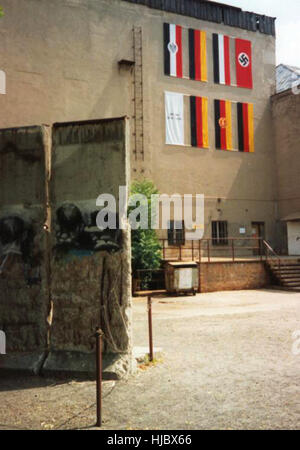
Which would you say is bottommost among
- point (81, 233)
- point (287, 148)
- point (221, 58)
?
point (81, 233)

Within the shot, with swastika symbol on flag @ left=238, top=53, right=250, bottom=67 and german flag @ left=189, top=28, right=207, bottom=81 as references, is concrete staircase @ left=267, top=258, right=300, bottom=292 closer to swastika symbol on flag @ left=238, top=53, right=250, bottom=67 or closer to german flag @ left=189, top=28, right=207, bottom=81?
german flag @ left=189, top=28, right=207, bottom=81

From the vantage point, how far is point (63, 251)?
6.02 m

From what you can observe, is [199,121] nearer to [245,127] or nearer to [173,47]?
[245,127]

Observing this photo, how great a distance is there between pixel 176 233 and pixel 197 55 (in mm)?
10534

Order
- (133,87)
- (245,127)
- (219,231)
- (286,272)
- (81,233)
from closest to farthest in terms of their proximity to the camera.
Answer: (81,233)
(286,272)
(133,87)
(219,231)
(245,127)

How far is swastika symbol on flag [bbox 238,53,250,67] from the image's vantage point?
2541 centimetres

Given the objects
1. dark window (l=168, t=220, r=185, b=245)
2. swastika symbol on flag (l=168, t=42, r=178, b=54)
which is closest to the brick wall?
dark window (l=168, t=220, r=185, b=245)

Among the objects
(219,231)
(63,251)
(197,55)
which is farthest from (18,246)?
(197,55)

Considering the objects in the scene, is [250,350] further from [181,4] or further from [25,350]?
[181,4]

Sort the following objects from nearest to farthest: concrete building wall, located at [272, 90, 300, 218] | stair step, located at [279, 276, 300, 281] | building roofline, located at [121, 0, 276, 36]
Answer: stair step, located at [279, 276, 300, 281] → building roofline, located at [121, 0, 276, 36] → concrete building wall, located at [272, 90, 300, 218]

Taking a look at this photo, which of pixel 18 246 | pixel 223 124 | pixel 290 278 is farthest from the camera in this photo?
pixel 223 124

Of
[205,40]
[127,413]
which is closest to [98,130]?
[127,413]

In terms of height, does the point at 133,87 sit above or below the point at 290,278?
above

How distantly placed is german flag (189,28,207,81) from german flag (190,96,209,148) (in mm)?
1377
